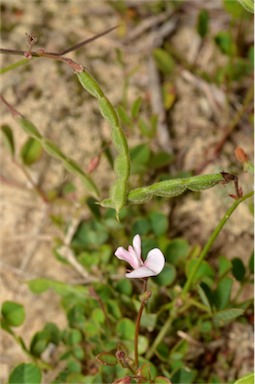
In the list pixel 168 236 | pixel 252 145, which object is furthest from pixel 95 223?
pixel 252 145

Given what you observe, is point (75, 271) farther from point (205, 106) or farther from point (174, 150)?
point (205, 106)

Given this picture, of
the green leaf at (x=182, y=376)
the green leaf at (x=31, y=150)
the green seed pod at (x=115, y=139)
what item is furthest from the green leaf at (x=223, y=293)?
the green leaf at (x=31, y=150)

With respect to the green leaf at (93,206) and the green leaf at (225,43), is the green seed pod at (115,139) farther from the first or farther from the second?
the green leaf at (225,43)

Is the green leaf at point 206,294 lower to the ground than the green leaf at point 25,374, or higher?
higher

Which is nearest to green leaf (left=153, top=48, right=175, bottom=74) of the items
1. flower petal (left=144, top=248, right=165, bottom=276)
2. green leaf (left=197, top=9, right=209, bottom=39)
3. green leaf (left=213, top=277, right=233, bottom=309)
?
green leaf (left=197, top=9, right=209, bottom=39)

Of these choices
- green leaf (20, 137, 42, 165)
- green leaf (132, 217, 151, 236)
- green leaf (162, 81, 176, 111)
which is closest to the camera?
green leaf (132, 217, 151, 236)

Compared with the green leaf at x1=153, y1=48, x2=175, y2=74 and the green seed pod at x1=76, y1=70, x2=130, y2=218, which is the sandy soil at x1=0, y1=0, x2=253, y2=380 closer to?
the green leaf at x1=153, y1=48, x2=175, y2=74

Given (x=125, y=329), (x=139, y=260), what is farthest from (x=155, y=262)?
(x=125, y=329)
